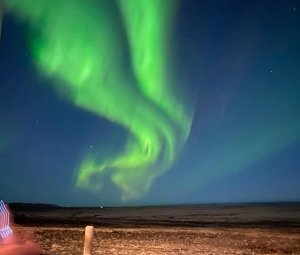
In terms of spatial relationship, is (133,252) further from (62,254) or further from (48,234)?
(48,234)

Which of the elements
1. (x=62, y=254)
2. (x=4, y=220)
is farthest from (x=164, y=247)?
(x=4, y=220)

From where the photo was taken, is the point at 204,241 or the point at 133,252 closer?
the point at 133,252

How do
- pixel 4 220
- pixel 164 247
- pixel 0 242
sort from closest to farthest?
pixel 0 242 < pixel 4 220 < pixel 164 247

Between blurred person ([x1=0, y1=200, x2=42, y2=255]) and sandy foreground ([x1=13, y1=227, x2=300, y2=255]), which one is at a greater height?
blurred person ([x1=0, y1=200, x2=42, y2=255])

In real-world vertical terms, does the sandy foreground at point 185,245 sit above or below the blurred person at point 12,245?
below

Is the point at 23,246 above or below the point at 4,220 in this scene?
below

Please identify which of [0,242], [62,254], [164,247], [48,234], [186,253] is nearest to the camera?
[0,242]

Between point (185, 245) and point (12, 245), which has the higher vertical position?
point (12, 245)

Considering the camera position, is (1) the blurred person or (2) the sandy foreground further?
(2) the sandy foreground

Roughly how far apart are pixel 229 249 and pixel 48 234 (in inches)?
296

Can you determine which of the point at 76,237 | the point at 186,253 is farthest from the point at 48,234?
the point at 186,253

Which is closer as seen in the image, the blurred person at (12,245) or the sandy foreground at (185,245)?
the blurred person at (12,245)

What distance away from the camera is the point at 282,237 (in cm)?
1370

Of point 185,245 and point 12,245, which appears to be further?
point 185,245
